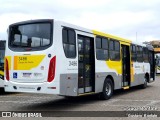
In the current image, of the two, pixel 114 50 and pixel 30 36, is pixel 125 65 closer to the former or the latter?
pixel 114 50

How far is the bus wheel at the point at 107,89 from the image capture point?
44.9 feet

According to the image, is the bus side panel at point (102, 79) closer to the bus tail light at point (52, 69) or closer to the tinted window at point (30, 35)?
the bus tail light at point (52, 69)

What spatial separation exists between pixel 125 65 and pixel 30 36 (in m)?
6.82

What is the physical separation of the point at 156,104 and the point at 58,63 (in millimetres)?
4320

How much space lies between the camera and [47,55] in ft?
34.8

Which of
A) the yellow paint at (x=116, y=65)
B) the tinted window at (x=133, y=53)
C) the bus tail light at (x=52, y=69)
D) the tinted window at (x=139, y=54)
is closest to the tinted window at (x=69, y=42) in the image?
the bus tail light at (x=52, y=69)

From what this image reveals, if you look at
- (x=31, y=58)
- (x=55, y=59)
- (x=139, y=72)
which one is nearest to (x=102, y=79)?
(x=55, y=59)

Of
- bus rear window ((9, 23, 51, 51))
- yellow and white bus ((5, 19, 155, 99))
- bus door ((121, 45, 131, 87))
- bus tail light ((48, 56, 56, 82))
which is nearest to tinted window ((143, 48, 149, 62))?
bus door ((121, 45, 131, 87))

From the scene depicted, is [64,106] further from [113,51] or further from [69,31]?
[113,51]

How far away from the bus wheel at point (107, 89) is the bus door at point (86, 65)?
103 centimetres

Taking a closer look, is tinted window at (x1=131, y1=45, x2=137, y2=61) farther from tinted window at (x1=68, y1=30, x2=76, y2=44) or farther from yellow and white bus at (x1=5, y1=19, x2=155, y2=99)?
tinted window at (x1=68, y1=30, x2=76, y2=44)

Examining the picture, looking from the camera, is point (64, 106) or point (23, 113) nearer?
point (23, 113)

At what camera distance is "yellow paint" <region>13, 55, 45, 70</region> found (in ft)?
35.3

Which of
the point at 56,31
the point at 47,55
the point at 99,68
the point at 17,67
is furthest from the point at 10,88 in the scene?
the point at 99,68
